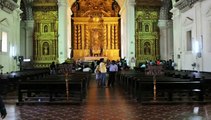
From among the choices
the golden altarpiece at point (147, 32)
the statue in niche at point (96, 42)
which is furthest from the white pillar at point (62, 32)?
the statue in niche at point (96, 42)

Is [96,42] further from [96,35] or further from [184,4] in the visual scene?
[184,4]

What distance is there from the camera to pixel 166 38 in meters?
36.5

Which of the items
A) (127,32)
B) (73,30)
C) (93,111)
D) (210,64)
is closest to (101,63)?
(210,64)

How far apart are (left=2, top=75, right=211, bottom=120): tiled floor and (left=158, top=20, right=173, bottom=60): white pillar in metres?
24.9

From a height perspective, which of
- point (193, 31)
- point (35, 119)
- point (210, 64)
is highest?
point (193, 31)

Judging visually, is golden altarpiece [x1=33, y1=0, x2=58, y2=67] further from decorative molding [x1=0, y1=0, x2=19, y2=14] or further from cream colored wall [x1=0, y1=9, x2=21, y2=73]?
decorative molding [x1=0, y1=0, x2=19, y2=14]

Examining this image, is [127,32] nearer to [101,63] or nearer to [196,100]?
[101,63]

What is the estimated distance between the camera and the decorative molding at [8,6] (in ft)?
78.0

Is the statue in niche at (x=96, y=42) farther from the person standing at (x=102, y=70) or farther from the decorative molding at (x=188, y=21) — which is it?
the person standing at (x=102, y=70)

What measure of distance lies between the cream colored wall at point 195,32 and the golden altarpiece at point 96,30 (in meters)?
17.1

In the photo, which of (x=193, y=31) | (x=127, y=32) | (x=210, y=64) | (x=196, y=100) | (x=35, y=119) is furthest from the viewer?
(x=127, y=32)

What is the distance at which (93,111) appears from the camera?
10.6 meters

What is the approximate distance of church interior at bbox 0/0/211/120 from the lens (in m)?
11.4

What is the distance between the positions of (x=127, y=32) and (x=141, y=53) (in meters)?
2.59
